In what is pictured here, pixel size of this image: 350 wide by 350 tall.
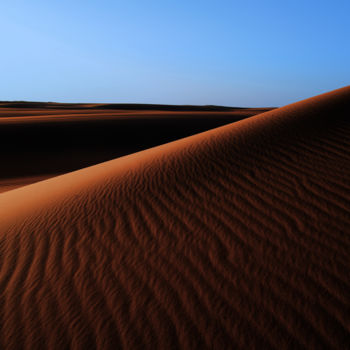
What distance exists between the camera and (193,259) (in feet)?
9.26

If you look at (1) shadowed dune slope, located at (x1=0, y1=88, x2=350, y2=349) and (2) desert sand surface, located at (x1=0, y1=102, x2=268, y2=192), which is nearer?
(1) shadowed dune slope, located at (x1=0, y1=88, x2=350, y2=349)

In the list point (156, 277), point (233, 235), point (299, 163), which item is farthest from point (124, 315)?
point (299, 163)

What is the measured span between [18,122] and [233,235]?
21652 mm

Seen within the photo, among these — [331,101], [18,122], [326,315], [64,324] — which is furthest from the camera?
[18,122]

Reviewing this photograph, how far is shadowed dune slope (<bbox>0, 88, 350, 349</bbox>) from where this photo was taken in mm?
2178

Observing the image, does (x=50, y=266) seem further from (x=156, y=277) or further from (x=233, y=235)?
(x=233, y=235)

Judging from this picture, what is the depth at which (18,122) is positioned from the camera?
825 inches

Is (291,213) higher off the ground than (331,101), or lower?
lower

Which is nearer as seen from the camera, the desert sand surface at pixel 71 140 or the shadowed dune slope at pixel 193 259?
the shadowed dune slope at pixel 193 259

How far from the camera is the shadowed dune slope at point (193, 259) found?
2.18m

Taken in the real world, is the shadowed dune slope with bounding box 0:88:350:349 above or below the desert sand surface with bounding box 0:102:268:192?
above

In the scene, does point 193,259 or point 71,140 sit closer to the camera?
Answer: point 193,259

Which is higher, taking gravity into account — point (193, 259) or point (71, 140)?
point (193, 259)

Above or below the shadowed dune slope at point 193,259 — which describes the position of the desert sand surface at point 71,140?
below
